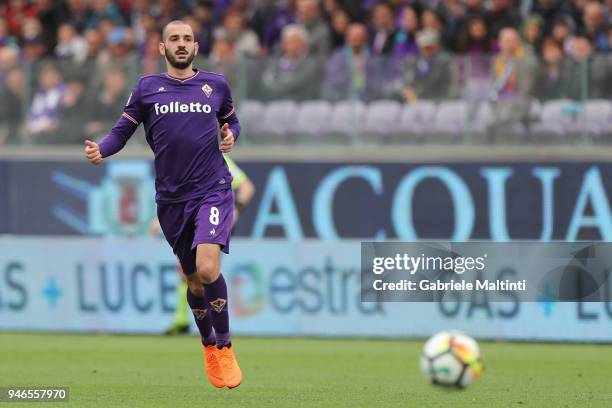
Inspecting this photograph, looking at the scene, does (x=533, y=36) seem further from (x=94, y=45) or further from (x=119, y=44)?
(x=94, y=45)

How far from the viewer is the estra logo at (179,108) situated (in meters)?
9.55

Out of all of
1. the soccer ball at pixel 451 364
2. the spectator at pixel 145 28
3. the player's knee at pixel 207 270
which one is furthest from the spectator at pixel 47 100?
the soccer ball at pixel 451 364

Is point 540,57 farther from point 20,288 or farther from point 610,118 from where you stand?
point 20,288

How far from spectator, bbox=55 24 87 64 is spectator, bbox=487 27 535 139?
6.20m

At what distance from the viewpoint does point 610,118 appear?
1617cm

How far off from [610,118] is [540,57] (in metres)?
1.13

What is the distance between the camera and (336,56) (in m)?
17.1

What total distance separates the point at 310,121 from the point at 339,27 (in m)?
1.42

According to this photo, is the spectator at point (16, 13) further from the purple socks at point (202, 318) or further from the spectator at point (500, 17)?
the purple socks at point (202, 318)

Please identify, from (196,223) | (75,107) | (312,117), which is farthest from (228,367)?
(75,107)

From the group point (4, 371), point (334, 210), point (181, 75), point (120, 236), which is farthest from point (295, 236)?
point (181, 75)

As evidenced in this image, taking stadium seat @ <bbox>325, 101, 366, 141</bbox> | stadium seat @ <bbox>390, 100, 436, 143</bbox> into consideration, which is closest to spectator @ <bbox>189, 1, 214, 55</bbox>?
stadium seat @ <bbox>325, 101, 366, 141</bbox>

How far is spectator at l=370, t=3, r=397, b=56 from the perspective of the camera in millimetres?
17453

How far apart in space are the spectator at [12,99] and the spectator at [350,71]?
4.23 meters
